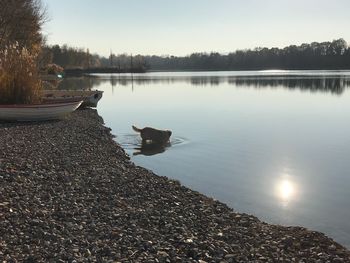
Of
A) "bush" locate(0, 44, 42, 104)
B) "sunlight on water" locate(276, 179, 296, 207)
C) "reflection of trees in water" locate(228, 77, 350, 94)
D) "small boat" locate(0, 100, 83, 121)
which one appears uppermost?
"bush" locate(0, 44, 42, 104)

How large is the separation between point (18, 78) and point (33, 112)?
58.2 inches

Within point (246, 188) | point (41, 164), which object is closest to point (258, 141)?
point (246, 188)

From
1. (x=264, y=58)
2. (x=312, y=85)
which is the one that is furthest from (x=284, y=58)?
(x=312, y=85)

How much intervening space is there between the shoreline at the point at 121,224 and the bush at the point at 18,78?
7.70 meters

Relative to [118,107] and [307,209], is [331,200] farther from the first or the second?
[118,107]

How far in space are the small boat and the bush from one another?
2.85 feet

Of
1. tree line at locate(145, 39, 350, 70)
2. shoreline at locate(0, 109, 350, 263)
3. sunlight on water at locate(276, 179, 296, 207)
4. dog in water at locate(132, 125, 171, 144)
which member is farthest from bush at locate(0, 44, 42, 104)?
tree line at locate(145, 39, 350, 70)

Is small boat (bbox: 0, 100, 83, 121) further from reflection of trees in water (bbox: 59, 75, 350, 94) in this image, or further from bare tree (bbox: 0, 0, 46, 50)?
reflection of trees in water (bbox: 59, 75, 350, 94)

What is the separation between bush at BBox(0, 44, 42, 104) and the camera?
1759 centimetres

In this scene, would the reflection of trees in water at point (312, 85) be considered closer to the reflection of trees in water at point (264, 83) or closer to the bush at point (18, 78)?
the reflection of trees in water at point (264, 83)

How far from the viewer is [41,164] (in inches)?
400

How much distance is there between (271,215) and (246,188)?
6.53 ft

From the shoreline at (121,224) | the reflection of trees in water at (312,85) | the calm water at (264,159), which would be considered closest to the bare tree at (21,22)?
the calm water at (264,159)

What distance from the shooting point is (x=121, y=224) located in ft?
22.1
